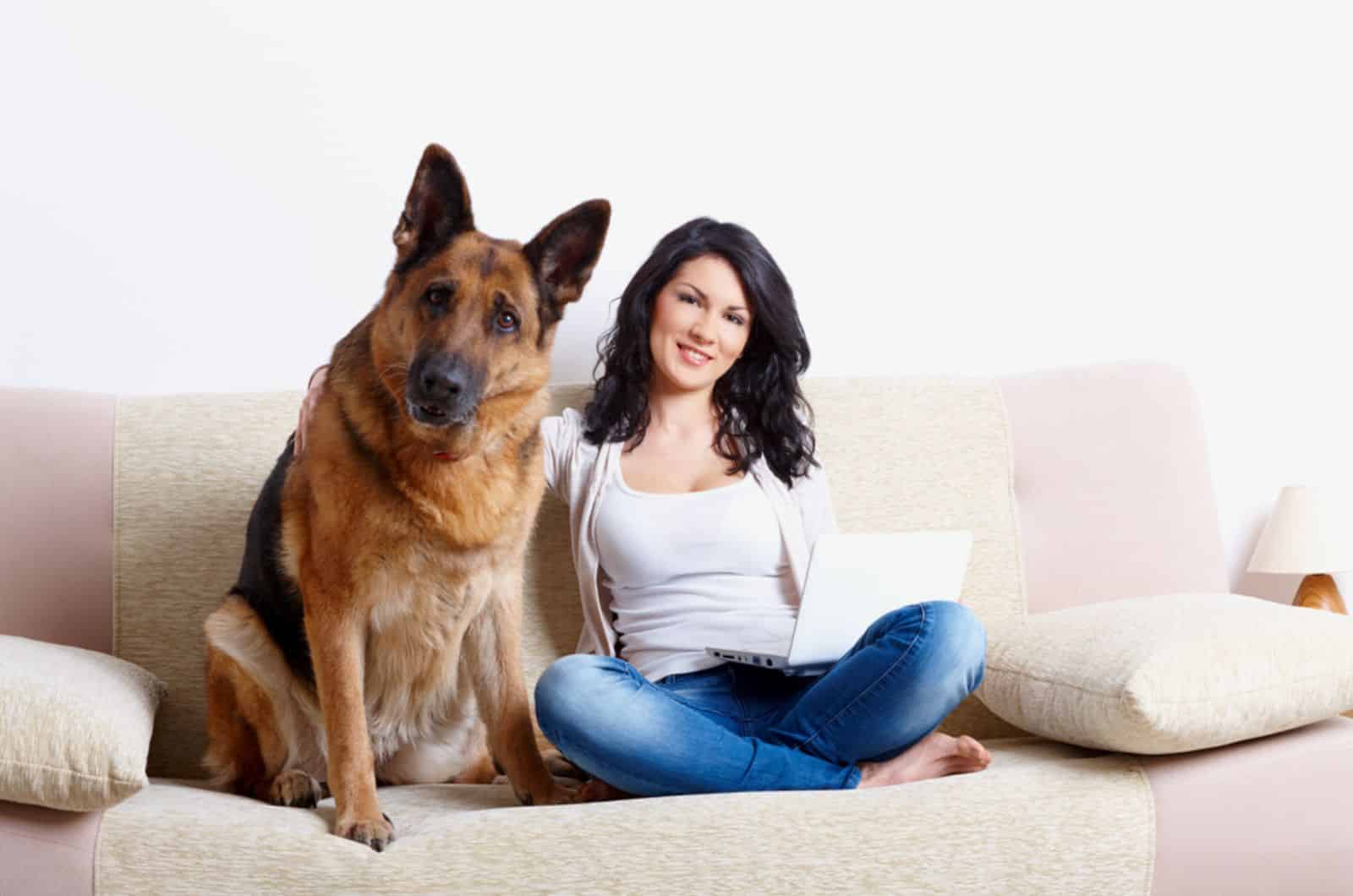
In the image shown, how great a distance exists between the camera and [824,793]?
1.66 m

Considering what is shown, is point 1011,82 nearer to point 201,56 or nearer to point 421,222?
point 421,222

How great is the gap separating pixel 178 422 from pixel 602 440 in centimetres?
85

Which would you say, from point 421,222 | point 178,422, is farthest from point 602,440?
point 178,422

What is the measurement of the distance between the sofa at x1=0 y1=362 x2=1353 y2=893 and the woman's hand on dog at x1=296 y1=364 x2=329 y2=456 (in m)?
0.34

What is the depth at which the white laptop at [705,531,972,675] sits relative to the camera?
1873mm

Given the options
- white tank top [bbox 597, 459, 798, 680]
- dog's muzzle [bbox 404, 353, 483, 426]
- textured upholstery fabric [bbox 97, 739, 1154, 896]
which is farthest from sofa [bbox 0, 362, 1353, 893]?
→ dog's muzzle [bbox 404, 353, 483, 426]

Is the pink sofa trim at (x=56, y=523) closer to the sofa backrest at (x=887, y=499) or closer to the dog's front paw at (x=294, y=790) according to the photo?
the sofa backrest at (x=887, y=499)

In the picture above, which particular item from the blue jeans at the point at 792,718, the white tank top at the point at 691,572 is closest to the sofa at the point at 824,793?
the blue jeans at the point at 792,718

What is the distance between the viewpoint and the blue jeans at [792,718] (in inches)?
68.9

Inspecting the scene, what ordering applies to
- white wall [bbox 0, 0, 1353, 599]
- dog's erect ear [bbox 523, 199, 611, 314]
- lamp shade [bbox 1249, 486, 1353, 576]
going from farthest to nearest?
1. lamp shade [bbox 1249, 486, 1353, 576]
2. white wall [bbox 0, 0, 1353, 599]
3. dog's erect ear [bbox 523, 199, 611, 314]

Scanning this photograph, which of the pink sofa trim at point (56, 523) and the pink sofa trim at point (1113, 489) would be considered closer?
the pink sofa trim at point (56, 523)

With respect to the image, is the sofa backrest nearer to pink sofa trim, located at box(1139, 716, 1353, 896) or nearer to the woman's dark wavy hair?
the woman's dark wavy hair

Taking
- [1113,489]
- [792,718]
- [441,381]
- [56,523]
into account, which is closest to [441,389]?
[441,381]

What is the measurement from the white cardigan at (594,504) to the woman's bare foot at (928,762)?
0.41 metres
